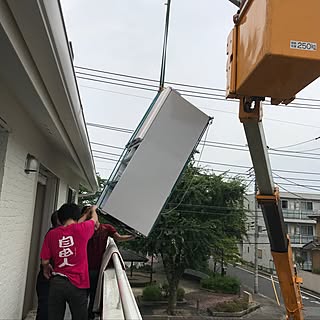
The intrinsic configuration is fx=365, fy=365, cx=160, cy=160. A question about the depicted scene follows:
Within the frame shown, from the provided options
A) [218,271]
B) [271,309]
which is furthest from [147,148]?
[218,271]

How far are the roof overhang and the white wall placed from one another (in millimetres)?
127

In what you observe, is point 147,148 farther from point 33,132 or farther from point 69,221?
point 33,132

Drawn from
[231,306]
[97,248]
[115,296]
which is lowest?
[231,306]

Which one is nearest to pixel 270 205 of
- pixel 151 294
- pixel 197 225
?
pixel 197 225

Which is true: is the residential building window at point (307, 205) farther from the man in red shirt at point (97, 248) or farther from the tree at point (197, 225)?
the man in red shirt at point (97, 248)

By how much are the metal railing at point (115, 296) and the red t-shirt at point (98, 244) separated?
18 centimetres

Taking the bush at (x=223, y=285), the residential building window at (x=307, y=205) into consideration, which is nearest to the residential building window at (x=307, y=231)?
the residential building window at (x=307, y=205)

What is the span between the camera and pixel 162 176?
10.2ft

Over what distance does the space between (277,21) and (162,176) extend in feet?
5.52

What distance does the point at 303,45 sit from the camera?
1.70 metres

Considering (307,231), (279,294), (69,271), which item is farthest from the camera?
(307,231)

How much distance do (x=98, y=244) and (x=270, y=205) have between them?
83.7 inches

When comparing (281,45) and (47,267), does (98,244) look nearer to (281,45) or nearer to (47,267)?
(47,267)

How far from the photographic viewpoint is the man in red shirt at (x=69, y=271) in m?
2.56
